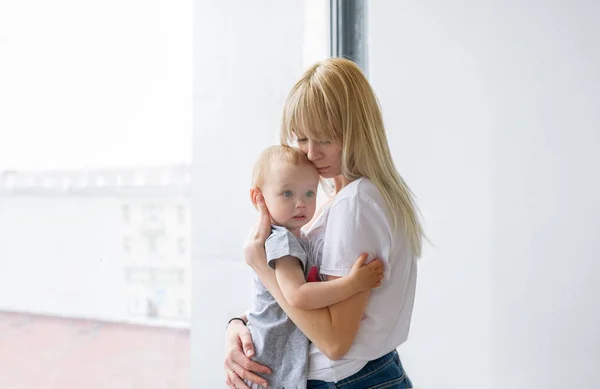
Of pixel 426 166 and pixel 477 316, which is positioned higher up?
pixel 426 166

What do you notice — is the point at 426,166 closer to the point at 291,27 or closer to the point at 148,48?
the point at 291,27

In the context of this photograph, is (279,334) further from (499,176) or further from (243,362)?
(499,176)

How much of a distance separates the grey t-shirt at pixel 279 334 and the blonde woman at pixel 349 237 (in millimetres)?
20

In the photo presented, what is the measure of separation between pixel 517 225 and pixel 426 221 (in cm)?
28

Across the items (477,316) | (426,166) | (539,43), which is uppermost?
(539,43)

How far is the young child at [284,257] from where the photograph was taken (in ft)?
3.79

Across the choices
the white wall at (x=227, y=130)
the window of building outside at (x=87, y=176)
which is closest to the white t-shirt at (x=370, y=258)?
the white wall at (x=227, y=130)

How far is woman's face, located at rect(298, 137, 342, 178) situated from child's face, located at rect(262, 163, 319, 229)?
0.02 m

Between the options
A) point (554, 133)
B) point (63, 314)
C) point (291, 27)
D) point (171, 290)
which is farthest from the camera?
point (171, 290)

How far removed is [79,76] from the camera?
232 centimetres

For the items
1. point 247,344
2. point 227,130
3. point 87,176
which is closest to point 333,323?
point 247,344

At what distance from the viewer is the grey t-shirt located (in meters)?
1.17

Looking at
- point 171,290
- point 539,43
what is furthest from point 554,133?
point 171,290

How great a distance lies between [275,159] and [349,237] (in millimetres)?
259
